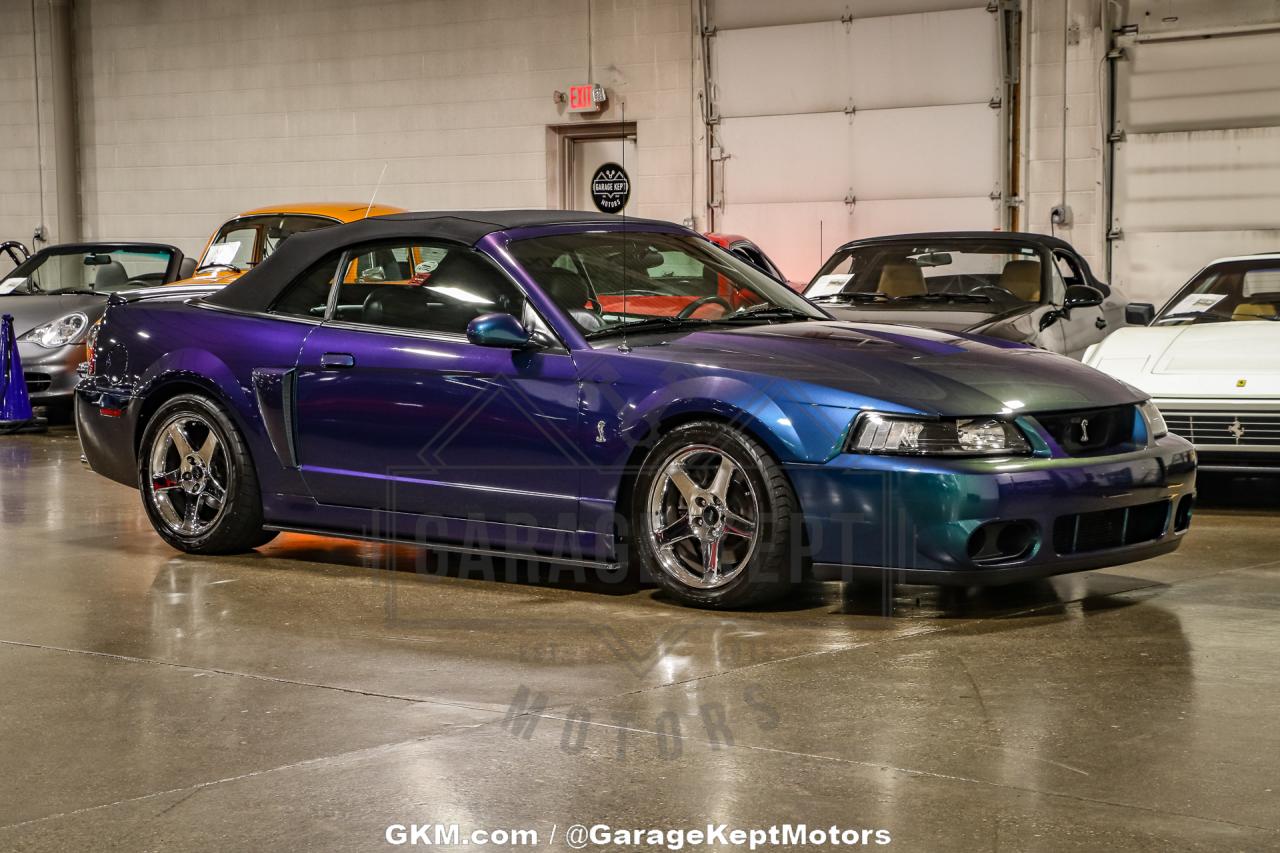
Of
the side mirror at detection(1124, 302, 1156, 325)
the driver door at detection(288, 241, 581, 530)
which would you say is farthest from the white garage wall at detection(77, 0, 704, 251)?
the driver door at detection(288, 241, 581, 530)

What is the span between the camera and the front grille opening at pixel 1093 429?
551 cm

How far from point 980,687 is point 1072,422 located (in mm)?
1330

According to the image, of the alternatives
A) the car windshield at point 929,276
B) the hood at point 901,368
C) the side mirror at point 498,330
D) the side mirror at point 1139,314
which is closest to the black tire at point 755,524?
the hood at point 901,368

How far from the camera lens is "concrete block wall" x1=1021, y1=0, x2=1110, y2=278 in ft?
53.4

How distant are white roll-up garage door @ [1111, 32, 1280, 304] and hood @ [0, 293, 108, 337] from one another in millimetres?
9577

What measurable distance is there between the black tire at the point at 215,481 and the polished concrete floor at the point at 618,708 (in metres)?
0.24

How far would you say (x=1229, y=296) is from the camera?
928 cm

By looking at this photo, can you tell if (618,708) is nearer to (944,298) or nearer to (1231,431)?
(1231,431)

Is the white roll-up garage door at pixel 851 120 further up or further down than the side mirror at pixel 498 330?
further up

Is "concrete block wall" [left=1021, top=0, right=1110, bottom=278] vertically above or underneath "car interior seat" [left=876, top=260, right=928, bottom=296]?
above

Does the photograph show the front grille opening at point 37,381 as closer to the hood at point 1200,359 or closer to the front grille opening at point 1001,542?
the hood at point 1200,359

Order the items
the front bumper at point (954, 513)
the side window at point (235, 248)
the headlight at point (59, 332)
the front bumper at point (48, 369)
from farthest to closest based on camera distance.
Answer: the side window at point (235, 248) < the headlight at point (59, 332) < the front bumper at point (48, 369) < the front bumper at point (954, 513)

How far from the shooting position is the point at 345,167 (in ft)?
68.6

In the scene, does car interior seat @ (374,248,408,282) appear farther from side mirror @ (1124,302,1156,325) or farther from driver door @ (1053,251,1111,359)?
side mirror @ (1124,302,1156,325)
